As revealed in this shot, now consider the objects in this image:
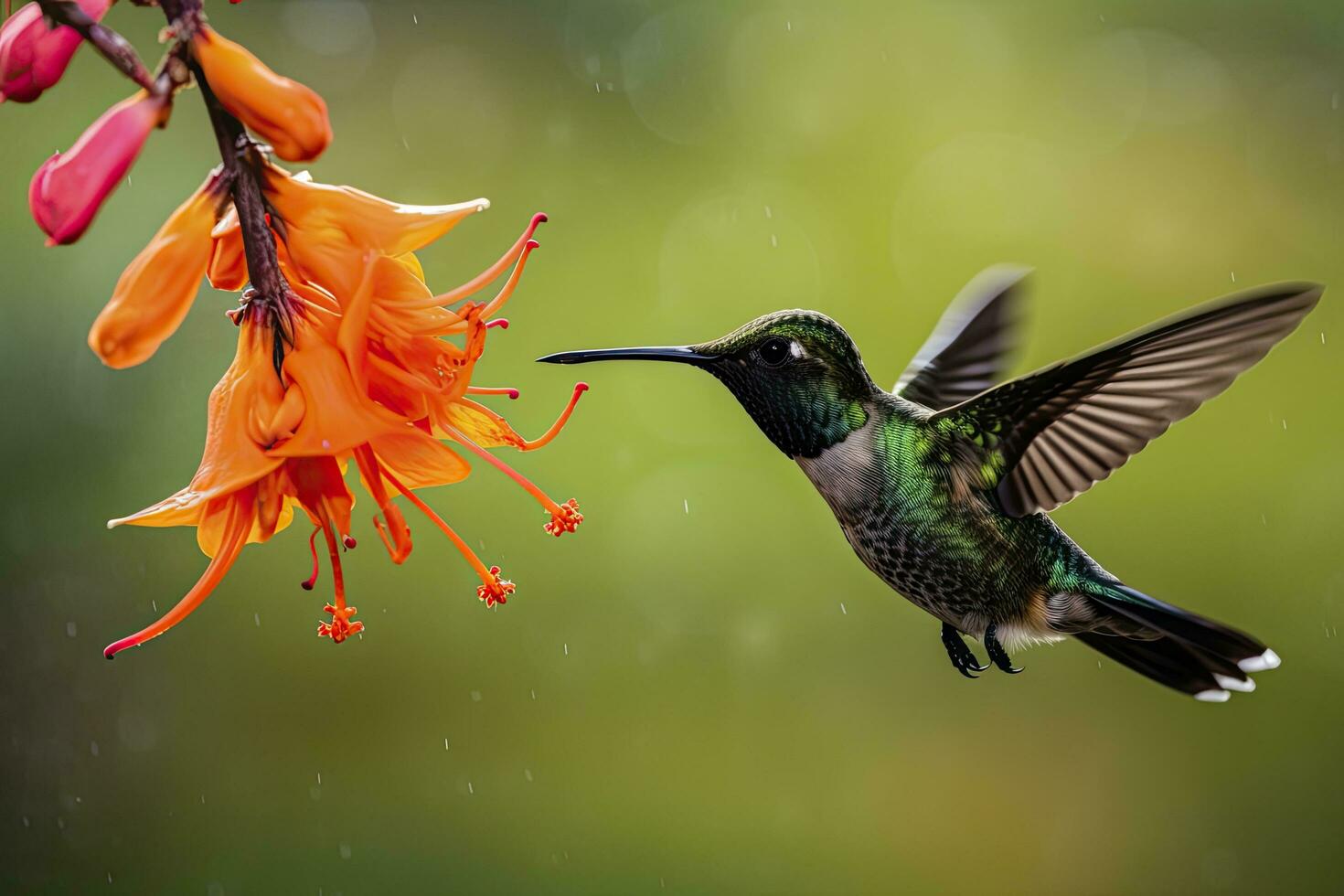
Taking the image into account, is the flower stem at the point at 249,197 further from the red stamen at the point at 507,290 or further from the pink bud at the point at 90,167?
the red stamen at the point at 507,290

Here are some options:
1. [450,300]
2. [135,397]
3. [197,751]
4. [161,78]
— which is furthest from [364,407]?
[197,751]

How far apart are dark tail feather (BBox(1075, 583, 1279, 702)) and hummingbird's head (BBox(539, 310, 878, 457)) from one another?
0.37 metres

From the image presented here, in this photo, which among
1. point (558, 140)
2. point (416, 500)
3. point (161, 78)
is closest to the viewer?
point (161, 78)

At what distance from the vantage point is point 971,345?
67.1 inches

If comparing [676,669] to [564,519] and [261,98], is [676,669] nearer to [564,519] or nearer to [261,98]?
[564,519]

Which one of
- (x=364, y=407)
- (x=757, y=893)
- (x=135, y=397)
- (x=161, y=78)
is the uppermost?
(x=161, y=78)

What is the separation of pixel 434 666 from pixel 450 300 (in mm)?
2474

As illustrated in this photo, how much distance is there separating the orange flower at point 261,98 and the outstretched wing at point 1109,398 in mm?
726

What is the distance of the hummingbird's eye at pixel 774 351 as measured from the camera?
1310 mm

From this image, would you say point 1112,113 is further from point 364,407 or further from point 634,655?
point 364,407

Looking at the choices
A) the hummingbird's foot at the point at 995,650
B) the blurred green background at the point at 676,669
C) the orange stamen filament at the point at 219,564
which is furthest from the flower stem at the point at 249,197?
the blurred green background at the point at 676,669

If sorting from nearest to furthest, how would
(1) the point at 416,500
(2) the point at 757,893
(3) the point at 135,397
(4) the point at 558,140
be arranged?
(1) the point at 416,500, (3) the point at 135,397, (2) the point at 757,893, (4) the point at 558,140

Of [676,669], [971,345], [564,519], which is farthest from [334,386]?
[676,669]

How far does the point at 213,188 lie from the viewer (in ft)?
3.10
